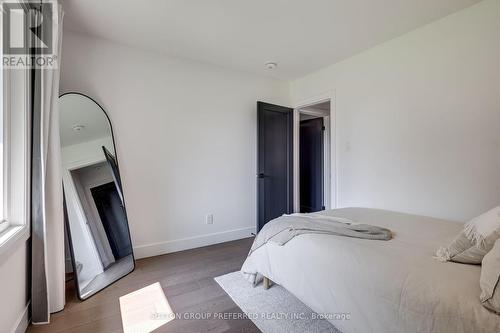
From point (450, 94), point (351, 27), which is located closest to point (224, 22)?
point (351, 27)

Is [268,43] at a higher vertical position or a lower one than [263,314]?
higher

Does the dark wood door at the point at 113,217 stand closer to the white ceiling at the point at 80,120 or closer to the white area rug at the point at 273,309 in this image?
the white ceiling at the point at 80,120

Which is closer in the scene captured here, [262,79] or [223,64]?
[223,64]

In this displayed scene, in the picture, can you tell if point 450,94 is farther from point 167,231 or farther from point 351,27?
point 167,231

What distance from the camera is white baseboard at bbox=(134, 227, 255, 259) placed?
2.89 metres

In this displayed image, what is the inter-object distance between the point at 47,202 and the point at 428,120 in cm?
342

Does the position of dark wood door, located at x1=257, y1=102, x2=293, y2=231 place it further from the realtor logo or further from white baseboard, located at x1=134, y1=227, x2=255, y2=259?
the realtor logo

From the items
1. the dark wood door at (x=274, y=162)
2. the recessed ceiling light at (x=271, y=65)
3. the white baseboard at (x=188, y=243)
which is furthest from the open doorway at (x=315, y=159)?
the white baseboard at (x=188, y=243)

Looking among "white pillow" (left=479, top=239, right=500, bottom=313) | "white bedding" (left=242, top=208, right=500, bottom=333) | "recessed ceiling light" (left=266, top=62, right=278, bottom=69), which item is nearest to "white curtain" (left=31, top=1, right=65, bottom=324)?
"white bedding" (left=242, top=208, right=500, bottom=333)

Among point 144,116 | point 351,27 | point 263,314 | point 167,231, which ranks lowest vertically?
point 263,314

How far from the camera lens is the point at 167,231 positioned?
9.99ft

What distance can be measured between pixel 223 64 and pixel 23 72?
2.16 meters

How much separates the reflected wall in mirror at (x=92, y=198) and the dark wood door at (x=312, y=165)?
3723 mm

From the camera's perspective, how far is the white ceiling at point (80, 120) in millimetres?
2289
